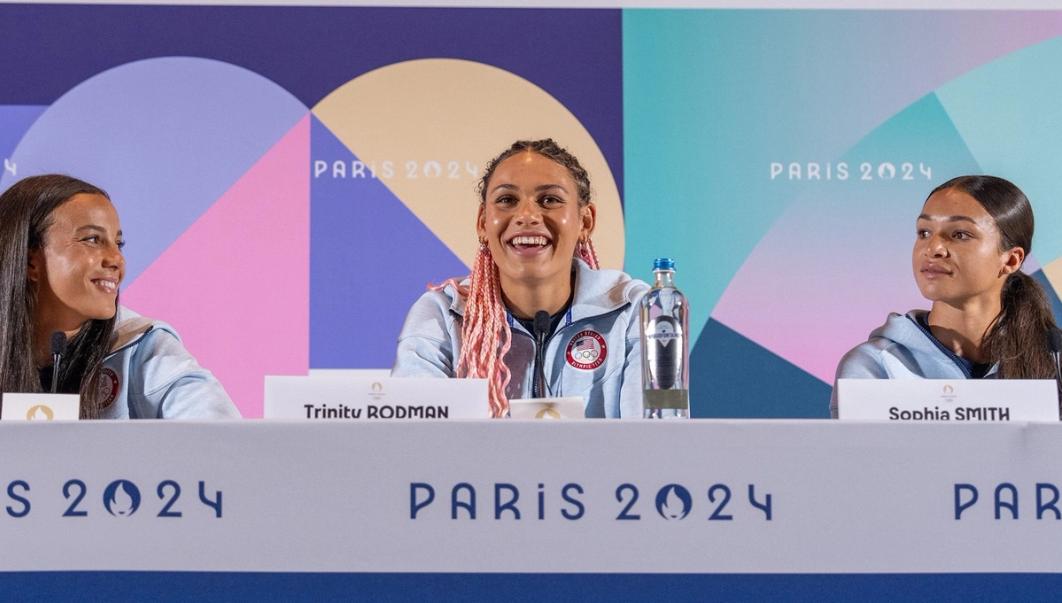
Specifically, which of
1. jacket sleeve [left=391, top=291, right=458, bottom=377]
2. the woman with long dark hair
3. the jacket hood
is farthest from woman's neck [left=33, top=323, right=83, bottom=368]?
the jacket hood

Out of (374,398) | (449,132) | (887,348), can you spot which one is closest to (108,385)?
(374,398)

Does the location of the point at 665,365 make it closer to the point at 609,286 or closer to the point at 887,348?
the point at 609,286

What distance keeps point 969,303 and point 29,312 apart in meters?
2.24

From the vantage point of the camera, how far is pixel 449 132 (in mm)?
3566

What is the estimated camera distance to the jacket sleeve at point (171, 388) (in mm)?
2389

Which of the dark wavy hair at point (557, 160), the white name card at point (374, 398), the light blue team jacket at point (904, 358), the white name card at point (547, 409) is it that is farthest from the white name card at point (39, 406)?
the light blue team jacket at point (904, 358)

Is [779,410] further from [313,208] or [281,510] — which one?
[281,510]

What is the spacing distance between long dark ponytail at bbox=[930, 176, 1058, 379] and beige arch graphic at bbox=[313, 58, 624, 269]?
1163 mm

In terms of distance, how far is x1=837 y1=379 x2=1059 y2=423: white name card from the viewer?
61.8 inches

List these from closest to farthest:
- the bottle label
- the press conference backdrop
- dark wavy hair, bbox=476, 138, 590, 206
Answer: the bottle label
dark wavy hair, bbox=476, 138, 590, 206
the press conference backdrop

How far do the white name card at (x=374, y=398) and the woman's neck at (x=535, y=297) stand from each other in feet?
3.63

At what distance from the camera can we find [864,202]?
356 centimetres

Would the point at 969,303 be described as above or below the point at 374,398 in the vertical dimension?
above

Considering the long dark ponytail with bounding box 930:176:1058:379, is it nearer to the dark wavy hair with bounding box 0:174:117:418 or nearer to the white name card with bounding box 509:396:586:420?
the white name card with bounding box 509:396:586:420
